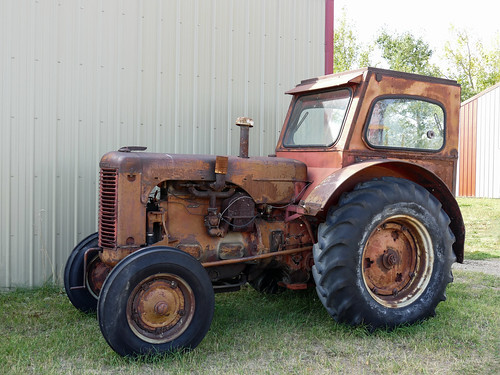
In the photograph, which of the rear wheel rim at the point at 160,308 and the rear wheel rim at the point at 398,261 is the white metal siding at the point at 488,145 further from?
the rear wheel rim at the point at 160,308

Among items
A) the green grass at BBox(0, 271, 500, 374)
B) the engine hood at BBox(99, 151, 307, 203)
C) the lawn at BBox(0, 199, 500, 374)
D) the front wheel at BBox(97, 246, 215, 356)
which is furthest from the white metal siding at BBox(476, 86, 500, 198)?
the front wheel at BBox(97, 246, 215, 356)

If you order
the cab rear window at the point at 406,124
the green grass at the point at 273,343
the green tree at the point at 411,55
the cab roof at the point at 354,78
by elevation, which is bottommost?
the green grass at the point at 273,343

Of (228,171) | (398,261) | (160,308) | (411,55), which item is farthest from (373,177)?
(411,55)

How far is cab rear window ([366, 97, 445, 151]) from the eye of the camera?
17.5 ft

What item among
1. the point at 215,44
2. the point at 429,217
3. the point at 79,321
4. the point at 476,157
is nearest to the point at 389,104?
the point at 429,217

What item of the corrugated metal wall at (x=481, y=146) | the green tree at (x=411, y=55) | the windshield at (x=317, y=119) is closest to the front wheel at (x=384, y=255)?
the windshield at (x=317, y=119)

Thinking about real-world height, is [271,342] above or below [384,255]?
below

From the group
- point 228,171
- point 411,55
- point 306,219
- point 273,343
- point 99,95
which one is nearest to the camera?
point 273,343

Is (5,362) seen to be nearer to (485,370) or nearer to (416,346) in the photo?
(416,346)

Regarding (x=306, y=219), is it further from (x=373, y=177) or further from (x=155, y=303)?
(x=155, y=303)

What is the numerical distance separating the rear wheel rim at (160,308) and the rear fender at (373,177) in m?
1.35

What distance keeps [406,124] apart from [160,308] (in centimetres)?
302

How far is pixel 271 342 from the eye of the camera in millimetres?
4652

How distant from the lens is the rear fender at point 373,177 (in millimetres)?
4805
